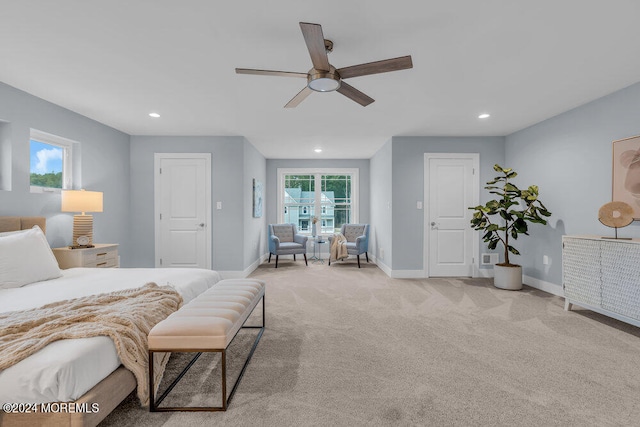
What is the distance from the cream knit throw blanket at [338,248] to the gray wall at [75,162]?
12.1ft

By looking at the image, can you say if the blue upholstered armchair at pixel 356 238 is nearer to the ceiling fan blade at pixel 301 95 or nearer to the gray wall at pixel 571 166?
the gray wall at pixel 571 166

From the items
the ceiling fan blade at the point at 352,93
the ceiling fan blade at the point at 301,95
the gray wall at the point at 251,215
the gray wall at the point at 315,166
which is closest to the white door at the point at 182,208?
the gray wall at the point at 251,215

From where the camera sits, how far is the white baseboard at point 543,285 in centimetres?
404

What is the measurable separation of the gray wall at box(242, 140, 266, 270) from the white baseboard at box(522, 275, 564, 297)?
4518 millimetres

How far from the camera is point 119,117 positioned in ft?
13.5

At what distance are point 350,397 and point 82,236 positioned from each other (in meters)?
3.61

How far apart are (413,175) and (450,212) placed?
903 millimetres

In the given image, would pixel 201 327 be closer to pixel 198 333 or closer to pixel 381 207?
pixel 198 333

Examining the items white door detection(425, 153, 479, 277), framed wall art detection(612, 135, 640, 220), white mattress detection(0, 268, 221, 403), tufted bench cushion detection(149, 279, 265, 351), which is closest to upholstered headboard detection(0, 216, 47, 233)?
white mattress detection(0, 268, 221, 403)

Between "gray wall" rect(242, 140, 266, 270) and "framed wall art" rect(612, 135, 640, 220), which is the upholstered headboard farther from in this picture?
"framed wall art" rect(612, 135, 640, 220)

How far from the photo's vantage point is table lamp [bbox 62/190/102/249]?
350 cm

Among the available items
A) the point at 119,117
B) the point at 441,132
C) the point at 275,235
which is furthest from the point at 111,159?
the point at 441,132

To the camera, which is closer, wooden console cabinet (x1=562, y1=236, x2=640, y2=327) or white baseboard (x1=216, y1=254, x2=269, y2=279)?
wooden console cabinet (x1=562, y1=236, x2=640, y2=327)

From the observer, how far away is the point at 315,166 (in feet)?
24.6
